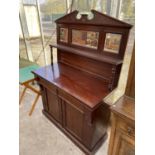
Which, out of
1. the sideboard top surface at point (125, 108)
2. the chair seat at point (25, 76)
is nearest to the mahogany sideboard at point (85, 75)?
the sideboard top surface at point (125, 108)

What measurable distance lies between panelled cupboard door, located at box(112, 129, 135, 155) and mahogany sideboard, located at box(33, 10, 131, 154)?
28 cm

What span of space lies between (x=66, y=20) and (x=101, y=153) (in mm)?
1701

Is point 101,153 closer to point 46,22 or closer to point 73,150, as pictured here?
point 73,150

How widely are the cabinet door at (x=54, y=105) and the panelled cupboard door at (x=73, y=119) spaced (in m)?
0.14

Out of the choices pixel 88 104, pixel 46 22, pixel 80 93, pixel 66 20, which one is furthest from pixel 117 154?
pixel 46 22

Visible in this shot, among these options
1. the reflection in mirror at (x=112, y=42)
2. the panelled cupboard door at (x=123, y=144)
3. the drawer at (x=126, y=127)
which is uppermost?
the reflection in mirror at (x=112, y=42)

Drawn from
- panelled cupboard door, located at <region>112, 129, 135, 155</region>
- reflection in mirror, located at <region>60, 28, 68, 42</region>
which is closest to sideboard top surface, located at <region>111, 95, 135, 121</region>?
panelled cupboard door, located at <region>112, 129, 135, 155</region>

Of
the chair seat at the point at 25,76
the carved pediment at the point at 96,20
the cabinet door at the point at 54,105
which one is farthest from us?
the chair seat at the point at 25,76

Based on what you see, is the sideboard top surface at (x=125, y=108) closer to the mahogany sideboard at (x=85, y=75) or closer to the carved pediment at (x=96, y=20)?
the mahogany sideboard at (x=85, y=75)

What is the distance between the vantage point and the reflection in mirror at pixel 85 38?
1364 mm

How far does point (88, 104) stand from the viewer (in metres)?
1.07

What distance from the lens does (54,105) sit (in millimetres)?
1695

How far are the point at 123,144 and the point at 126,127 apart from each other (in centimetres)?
18

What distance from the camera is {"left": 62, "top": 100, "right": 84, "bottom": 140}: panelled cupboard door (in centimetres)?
133
